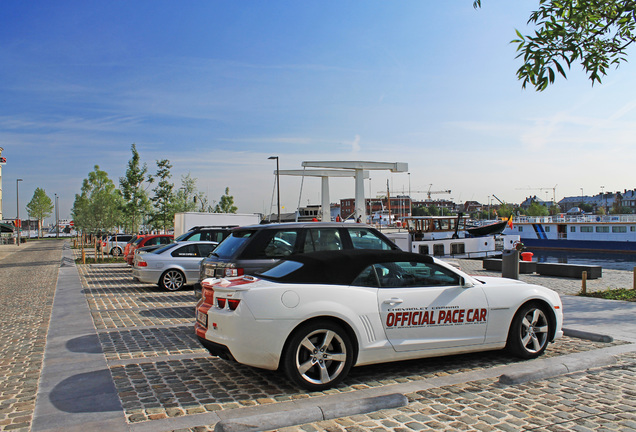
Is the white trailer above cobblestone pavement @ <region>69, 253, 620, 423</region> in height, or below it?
above

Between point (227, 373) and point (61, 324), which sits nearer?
point (227, 373)

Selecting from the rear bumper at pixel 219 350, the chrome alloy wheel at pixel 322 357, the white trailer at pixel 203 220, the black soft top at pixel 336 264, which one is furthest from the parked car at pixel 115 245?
the chrome alloy wheel at pixel 322 357

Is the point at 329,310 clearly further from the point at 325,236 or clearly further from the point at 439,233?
the point at 439,233

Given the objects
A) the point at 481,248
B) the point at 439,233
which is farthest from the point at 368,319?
the point at 439,233

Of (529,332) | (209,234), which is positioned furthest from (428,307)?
(209,234)

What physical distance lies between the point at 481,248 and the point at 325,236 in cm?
3229

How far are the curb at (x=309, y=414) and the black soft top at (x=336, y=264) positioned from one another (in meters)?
1.32

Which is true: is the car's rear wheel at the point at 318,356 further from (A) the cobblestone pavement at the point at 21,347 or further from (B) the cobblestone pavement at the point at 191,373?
(A) the cobblestone pavement at the point at 21,347

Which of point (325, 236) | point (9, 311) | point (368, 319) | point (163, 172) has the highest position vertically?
point (163, 172)

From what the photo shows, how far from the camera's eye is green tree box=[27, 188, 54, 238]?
90.4 metres

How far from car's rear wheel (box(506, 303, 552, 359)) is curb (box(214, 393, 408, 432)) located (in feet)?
7.08

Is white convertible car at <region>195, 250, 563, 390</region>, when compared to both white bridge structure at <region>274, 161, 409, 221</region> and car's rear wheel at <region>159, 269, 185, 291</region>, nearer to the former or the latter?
car's rear wheel at <region>159, 269, 185, 291</region>

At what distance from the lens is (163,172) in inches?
1425

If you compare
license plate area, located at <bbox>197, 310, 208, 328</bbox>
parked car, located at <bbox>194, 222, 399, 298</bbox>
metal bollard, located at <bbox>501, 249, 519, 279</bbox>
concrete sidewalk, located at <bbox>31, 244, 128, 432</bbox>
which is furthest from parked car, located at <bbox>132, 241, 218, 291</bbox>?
license plate area, located at <bbox>197, 310, 208, 328</bbox>
